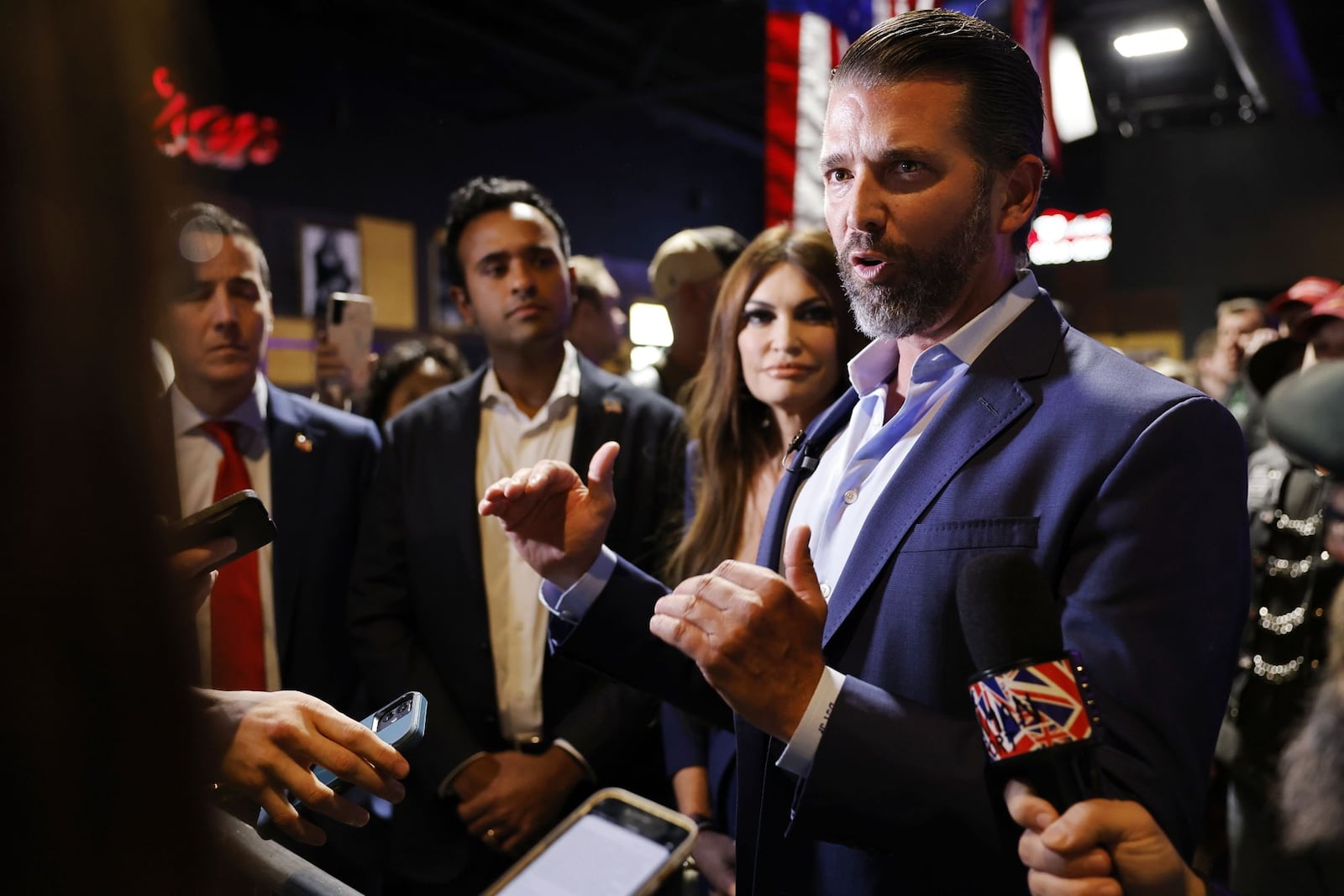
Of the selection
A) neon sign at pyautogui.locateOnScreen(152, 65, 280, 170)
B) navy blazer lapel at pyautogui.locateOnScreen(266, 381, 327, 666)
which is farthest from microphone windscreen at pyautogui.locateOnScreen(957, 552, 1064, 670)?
neon sign at pyautogui.locateOnScreen(152, 65, 280, 170)

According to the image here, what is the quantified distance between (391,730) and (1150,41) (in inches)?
419

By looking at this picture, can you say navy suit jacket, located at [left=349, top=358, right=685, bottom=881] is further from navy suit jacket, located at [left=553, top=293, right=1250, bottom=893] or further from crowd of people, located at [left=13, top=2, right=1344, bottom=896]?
navy suit jacket, located at [left=553, top=293, right=1250, bottom=893]

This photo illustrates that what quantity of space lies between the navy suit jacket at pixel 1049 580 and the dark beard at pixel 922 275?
0.31 feet

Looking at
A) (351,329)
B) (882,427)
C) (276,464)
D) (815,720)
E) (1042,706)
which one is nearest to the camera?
(1042,706)

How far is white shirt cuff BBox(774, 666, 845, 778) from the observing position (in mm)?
998

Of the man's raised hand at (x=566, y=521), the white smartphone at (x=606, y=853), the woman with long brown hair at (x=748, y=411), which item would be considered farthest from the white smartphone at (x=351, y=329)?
the white smartphone at (x=606, y=853)

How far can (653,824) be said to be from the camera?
50.1 inches

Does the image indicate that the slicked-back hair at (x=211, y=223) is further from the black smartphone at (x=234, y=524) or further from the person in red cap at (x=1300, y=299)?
the person in red cap at (x=1300, y=299)

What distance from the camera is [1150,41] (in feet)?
30.5

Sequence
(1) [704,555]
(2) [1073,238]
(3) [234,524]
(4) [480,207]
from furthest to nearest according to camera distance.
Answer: (2) [1073,238] → (4) [480,207] → (1) [704,555] → (3) [234,524]

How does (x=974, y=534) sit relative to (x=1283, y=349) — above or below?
below

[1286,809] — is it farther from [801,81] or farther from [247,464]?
[801,81]

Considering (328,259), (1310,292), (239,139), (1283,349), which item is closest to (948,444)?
(1310,292)

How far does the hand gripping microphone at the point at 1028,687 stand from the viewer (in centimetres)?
71
